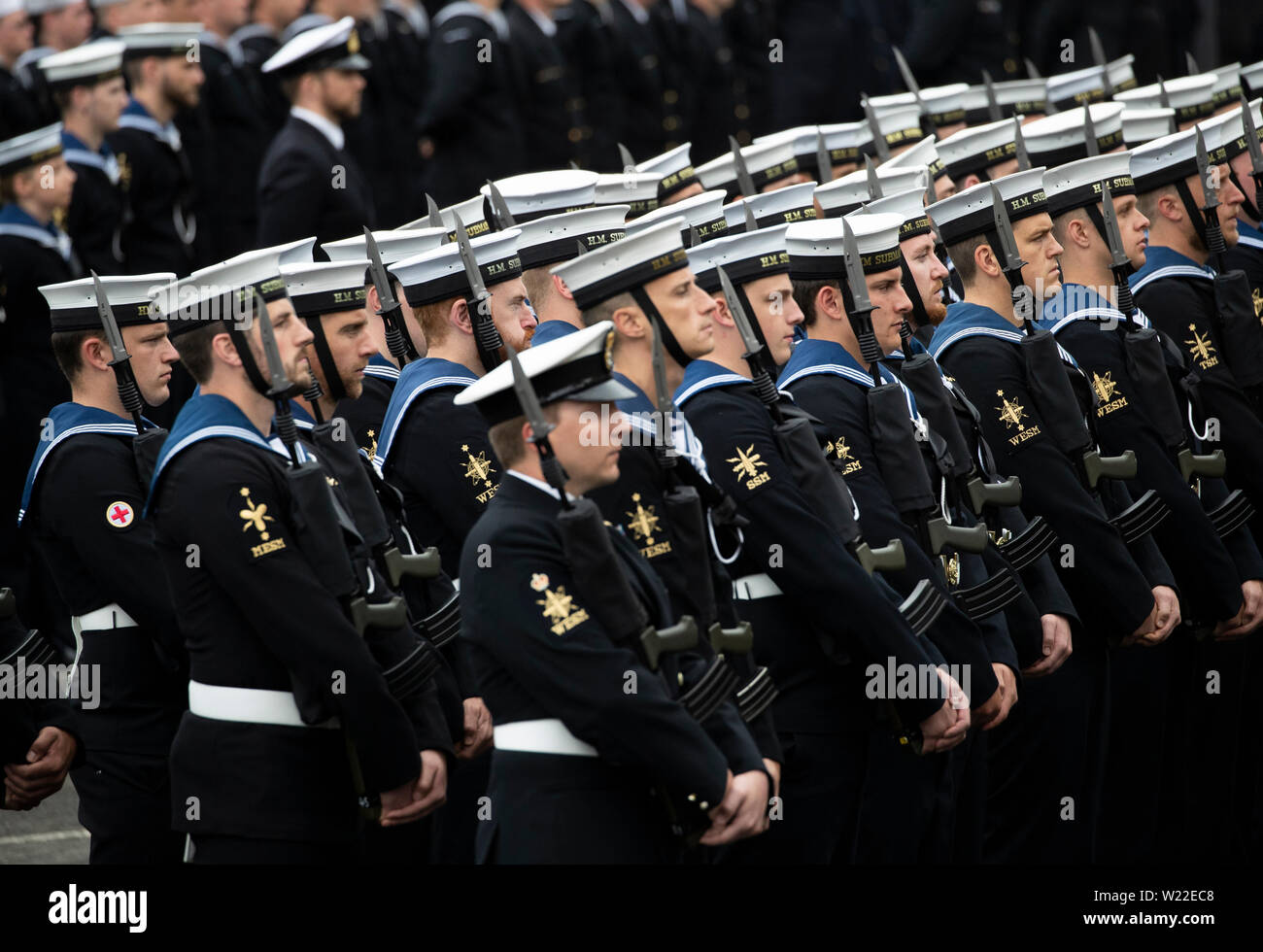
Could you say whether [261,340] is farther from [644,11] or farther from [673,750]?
[644,11]

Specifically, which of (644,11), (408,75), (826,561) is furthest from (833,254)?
(644,11)

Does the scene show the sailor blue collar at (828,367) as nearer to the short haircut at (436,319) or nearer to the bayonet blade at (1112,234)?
the short haircut at (436,319)

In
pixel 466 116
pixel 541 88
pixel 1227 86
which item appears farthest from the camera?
pixel 541 88

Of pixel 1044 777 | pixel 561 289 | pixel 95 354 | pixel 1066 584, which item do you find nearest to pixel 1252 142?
pixel 1066 584

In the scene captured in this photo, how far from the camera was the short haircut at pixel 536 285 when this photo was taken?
6312mm

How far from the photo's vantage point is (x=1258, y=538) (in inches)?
288

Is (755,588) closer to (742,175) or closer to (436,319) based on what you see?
(436,319)

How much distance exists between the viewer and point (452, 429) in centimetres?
566

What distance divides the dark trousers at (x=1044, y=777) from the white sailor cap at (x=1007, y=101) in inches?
175

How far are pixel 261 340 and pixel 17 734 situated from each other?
4.64 ft

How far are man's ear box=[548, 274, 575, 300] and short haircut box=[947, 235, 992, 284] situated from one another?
147 cm

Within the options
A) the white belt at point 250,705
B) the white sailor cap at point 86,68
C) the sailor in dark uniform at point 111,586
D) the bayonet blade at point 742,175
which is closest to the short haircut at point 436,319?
the sailor in dark uniform at point 111,586

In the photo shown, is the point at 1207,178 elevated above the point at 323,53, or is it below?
below

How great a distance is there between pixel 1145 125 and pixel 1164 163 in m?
1.03
